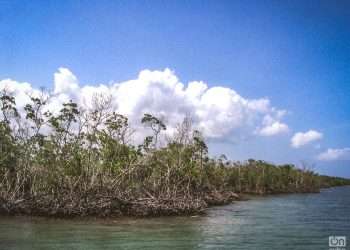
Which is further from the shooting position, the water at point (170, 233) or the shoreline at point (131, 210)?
the shoreline at point (131, 210)

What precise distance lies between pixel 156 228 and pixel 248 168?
5596 centimetres

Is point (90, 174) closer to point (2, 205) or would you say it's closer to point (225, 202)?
point (2, 205)

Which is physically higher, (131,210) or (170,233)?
(131,210)

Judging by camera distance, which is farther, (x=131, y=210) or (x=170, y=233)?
(x=131, y=210)

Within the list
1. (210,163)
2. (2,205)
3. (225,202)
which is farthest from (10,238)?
(210,163)

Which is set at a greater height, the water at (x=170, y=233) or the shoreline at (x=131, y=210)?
the shoreline at (x=131, y=210)

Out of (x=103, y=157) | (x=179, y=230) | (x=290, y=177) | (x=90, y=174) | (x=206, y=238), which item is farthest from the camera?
(x=290, y=177)

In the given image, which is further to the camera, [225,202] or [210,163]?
[210,163]

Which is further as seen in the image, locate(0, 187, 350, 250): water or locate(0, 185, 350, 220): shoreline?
locate(0, 185, 350, 220): shoreline

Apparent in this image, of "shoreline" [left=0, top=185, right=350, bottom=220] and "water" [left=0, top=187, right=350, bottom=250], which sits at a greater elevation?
"shoreline" [left=0, top=185, right=350, bottom=220]

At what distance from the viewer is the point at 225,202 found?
4741cm

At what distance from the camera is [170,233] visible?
22891 mm

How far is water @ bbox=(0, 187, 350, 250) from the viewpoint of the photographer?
1950cm

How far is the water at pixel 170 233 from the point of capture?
1950 cm
